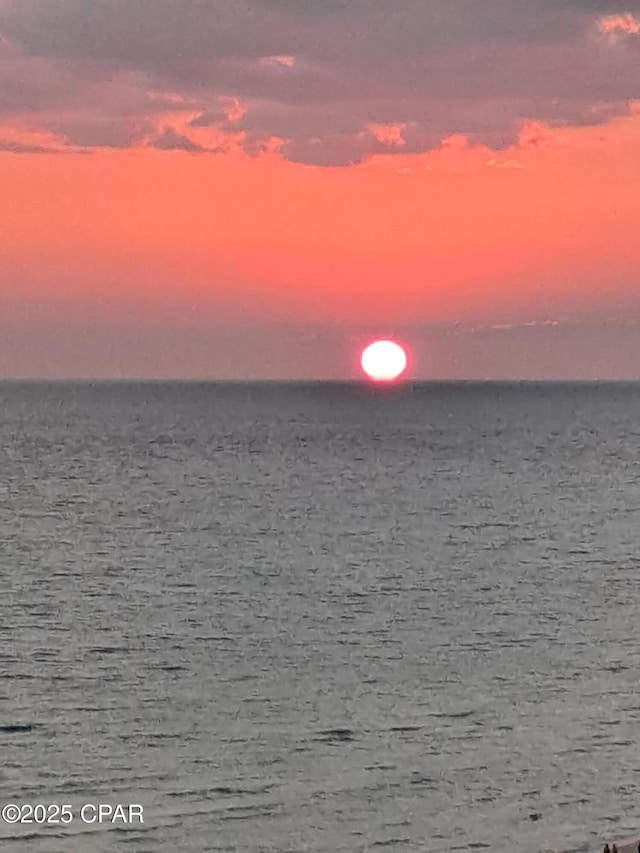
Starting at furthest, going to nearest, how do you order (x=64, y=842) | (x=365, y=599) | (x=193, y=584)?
(x=193, y=584) < (x=365, y=599) < (x=64, y=842)

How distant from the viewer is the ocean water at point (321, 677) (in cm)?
3058

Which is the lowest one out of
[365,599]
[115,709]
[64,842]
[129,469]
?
[64,842]

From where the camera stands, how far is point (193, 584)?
63.4m

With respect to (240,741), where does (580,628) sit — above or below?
above

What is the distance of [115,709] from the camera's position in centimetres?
3862

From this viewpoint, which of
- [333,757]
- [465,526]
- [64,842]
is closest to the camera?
[64,842]

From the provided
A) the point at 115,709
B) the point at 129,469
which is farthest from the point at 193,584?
the point at 129,469

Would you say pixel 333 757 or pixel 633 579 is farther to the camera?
pixel 633 579

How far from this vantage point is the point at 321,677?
4347cm

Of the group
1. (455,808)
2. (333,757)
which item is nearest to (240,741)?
(333,757)

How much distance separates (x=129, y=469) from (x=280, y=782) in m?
105

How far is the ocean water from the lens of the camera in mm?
30578

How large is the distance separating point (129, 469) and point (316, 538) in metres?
56.0

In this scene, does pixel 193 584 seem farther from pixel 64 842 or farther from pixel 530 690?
pixel 64 842
